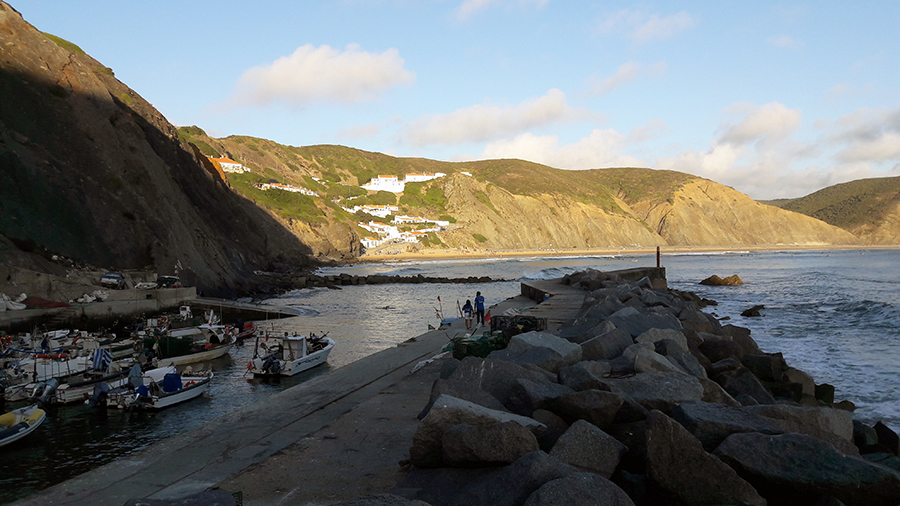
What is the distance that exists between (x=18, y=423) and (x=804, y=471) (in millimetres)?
15535

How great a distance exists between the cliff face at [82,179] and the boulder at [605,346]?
1281 inches

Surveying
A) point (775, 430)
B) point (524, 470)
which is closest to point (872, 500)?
point (775, 430)

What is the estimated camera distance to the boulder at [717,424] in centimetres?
557

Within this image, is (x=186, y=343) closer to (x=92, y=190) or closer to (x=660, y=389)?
(x=92, y=190)

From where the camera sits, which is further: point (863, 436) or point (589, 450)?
point (863, 436)

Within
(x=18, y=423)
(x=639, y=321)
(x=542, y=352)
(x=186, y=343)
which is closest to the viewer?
(x=542, y=352)

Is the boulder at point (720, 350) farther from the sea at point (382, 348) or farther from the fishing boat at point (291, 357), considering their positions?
the fishing boat at point (291, 357)

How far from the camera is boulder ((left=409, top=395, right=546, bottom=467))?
233 inches

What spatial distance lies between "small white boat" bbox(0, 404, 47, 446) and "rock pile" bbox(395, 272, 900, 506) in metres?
11.3

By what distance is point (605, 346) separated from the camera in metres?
10.5

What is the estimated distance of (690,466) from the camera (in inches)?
189

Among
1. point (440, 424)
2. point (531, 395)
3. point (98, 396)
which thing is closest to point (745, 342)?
point (531, 395)

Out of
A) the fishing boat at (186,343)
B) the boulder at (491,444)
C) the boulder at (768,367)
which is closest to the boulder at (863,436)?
the boulder at (768,367)

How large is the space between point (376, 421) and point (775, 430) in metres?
5.53
